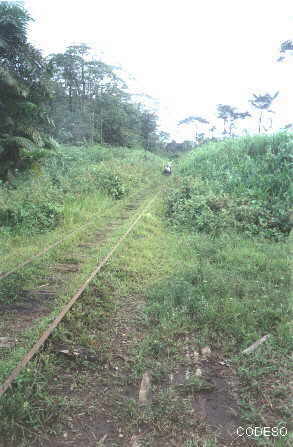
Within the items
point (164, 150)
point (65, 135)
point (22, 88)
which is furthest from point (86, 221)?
point (164, 150)

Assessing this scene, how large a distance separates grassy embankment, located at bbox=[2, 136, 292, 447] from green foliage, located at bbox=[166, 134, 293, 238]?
0.39 m

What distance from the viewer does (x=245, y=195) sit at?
1013cm

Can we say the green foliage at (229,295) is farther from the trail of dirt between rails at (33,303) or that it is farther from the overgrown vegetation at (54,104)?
the overgrown vegetation at (54,104)

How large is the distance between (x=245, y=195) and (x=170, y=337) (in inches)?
291

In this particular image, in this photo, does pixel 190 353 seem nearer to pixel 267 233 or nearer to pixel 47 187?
pixel 267 233

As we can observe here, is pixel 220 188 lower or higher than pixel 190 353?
higher

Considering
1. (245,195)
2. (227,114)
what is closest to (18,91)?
(245,195)

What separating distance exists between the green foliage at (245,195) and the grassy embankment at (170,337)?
0.39m

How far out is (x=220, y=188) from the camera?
455 inches

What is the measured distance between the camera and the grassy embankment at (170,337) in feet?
8.62

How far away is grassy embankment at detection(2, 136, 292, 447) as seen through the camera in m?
2.63

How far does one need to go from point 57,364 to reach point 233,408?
1.78 metres

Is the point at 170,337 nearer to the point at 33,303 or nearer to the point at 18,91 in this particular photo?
the point at 33,303

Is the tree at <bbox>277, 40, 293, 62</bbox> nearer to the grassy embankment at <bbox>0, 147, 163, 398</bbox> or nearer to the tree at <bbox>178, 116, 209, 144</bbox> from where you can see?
the grassy embankment at <bbox>0, 147, 163, 398</bbox>
